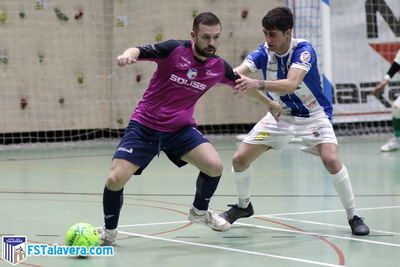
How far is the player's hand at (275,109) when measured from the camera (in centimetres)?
717

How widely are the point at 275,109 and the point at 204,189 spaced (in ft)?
2.80

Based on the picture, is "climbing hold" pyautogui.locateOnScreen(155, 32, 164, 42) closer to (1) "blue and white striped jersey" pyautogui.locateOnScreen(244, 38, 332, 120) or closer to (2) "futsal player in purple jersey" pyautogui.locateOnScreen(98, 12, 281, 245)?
(1) "blue and white striped jersey" pyautogui.locateOnScreen(244, 38, 332, 120)

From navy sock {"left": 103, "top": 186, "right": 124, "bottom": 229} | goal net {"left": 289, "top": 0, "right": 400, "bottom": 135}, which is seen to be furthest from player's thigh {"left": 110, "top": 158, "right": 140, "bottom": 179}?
goal net {"left": 289, "top": 0, "right": 400, "bottom": 135}

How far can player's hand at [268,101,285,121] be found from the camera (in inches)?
282

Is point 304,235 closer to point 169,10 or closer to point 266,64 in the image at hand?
point 266,64

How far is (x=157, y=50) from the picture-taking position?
667 cm

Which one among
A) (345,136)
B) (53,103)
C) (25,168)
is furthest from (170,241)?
(345,136)

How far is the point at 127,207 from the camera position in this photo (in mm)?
8406

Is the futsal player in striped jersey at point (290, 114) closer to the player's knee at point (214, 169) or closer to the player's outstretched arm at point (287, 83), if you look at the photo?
the player's outstretched arm at point (287, 83)

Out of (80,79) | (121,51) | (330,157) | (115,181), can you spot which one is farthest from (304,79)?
(121,51)

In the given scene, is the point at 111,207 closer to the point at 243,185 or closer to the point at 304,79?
the point at 243,185

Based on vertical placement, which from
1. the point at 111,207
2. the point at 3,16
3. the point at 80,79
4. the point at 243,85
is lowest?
the point at 111,207

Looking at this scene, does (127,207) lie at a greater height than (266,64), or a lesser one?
lesser

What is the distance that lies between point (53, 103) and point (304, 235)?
866 centimetres
